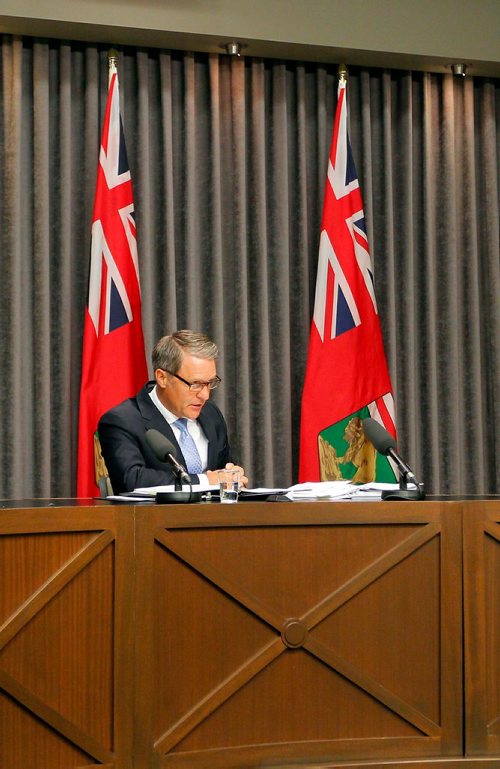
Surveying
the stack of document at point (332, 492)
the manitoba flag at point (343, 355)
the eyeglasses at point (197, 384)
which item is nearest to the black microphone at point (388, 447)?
the stack of document at point (332, 492)

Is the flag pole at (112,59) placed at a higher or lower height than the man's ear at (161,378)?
higher

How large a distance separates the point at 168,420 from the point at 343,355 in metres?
1.53

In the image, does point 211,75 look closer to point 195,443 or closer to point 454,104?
point 454,104

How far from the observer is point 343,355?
5.10 metres

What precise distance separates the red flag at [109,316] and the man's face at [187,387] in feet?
3.49

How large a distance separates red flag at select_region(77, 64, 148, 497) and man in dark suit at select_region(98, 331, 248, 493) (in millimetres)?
973

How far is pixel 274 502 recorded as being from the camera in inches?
107

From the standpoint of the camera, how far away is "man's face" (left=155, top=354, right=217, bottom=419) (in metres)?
3.71

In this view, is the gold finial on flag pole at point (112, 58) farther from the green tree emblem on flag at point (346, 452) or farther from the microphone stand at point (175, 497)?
the microphone stand at point (175, 497)

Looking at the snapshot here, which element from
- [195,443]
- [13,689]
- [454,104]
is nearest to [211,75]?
[454,104]

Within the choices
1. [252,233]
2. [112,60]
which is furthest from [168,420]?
[112,60]

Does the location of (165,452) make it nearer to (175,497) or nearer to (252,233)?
(175,497)

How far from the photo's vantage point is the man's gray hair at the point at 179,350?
3.73 meters

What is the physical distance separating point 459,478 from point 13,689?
3.52 meters
